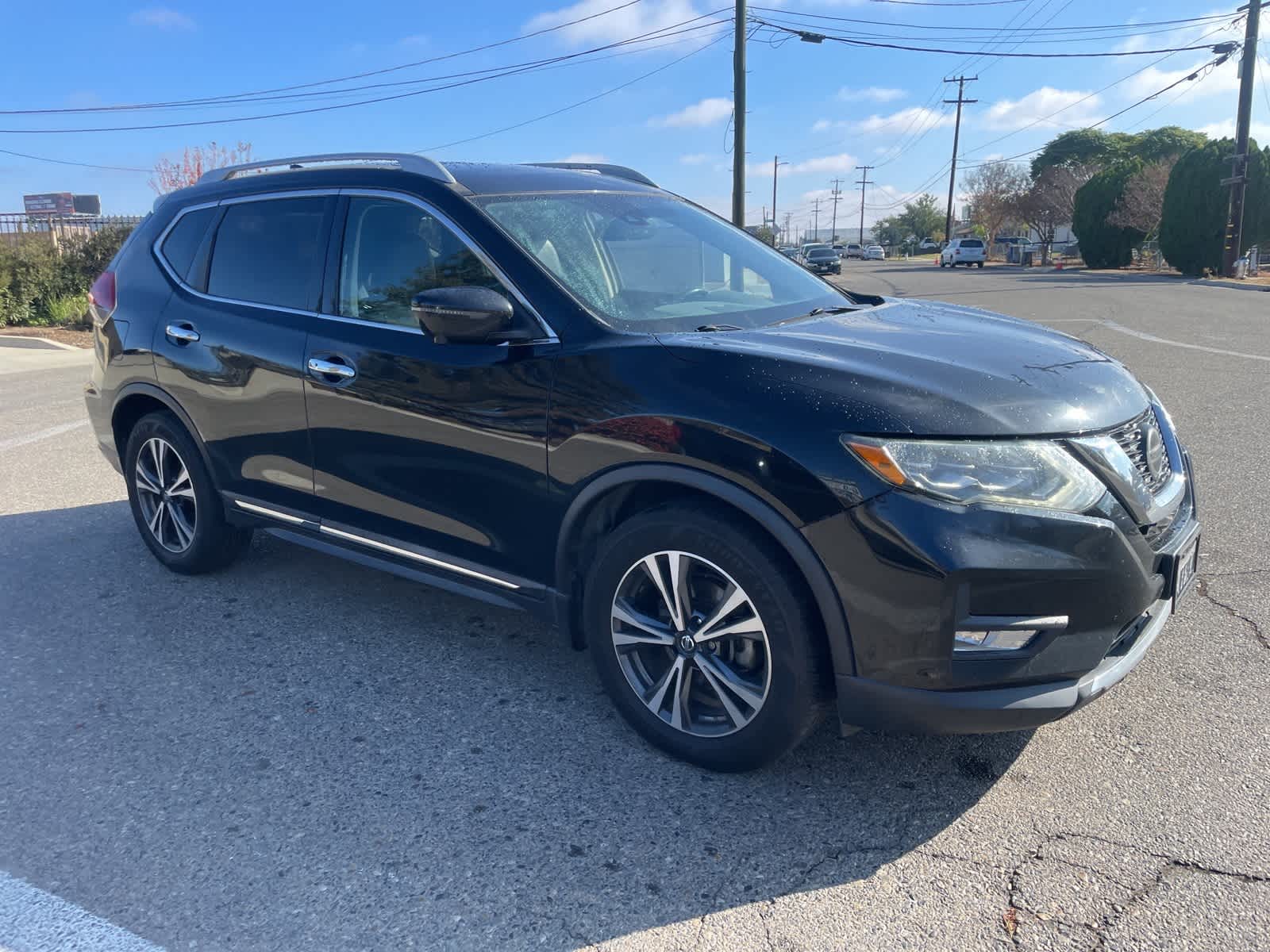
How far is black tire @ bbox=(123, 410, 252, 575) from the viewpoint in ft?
15.2

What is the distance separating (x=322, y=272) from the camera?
13.1ft

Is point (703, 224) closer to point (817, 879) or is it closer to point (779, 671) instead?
point (779, 671)

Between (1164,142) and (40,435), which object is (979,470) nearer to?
(40,435)

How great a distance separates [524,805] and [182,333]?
9.25ft

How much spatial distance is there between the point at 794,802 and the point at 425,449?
5.62 ft

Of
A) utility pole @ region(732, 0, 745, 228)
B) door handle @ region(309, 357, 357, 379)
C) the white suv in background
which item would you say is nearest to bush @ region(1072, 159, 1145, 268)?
the white suv in background

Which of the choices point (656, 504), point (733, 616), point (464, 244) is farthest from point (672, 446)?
point (464, 244)

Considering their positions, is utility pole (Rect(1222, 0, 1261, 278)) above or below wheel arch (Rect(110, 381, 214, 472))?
above

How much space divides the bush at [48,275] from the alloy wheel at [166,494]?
14.9 meters

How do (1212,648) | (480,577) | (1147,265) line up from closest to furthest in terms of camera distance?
(480,577)
(1212,648)
(1147,265)

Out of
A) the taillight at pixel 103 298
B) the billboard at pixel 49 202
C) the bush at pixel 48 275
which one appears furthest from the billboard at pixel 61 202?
the taillight at pixel 103 298

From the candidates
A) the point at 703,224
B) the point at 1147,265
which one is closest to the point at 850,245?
the point at 1147,265

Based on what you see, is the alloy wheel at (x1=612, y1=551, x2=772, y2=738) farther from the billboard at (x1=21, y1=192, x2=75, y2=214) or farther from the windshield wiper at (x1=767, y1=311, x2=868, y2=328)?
the billboard at (x1=21, y1=192, x2=75, y2=214)

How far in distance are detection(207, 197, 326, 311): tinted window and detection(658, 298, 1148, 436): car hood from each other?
178 cm
